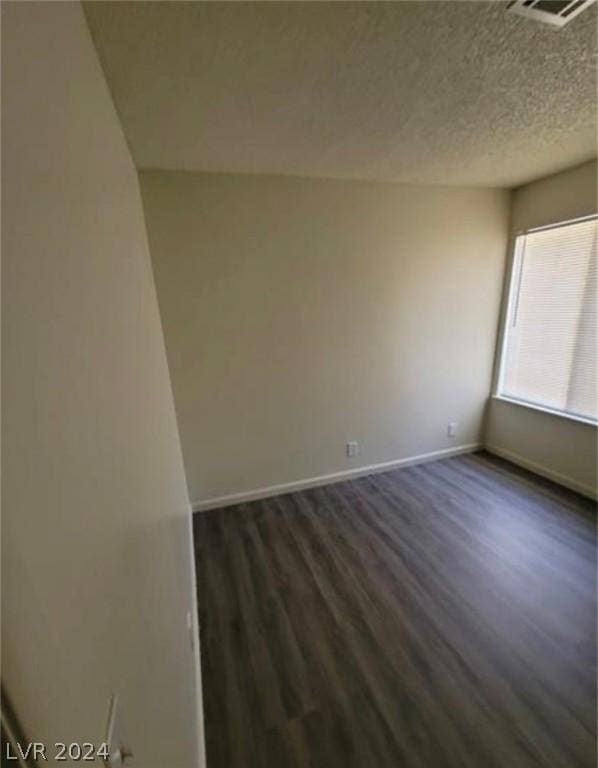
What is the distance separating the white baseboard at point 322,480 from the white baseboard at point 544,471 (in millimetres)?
209

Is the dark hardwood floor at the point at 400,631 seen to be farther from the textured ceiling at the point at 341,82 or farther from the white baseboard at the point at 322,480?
the textured ceiling at the point at 341,82

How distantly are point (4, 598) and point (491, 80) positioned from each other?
210 cm

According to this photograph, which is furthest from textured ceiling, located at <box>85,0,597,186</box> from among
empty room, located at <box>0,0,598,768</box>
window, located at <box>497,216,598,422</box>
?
window, located at <box>497,216,598,422</box>

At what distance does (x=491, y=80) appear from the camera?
4.81 ft

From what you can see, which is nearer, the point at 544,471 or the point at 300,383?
the point at 300,383

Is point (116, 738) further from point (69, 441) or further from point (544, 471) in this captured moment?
point (544, 471)

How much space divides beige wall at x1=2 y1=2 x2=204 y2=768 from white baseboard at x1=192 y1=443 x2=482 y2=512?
5.82ft

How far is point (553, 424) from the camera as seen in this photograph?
301 centimetres

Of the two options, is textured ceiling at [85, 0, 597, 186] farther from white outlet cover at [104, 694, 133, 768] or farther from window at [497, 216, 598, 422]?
white outlet cover at [104, 694, 133, 768]

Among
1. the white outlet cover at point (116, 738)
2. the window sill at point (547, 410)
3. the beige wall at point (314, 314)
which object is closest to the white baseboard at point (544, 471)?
the window sill at point (547, 410)

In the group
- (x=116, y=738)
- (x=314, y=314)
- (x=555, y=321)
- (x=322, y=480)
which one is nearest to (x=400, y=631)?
(x=322, y=480)

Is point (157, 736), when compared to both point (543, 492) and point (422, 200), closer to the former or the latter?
point (543, 492)

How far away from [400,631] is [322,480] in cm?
143

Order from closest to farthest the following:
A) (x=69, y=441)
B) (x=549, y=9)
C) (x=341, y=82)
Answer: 1. (x=69, y=441)
2. (x=549, y=9)
3. (x=341, y=82)
